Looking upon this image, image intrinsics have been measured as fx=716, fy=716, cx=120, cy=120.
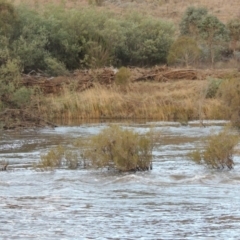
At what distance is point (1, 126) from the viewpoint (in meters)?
23.8

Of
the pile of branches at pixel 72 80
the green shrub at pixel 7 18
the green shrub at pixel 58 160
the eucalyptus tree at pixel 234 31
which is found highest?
the green shrub at pixel 7 18

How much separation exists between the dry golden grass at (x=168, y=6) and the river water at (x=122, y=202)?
43484 mm

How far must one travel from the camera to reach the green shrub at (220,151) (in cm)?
1528

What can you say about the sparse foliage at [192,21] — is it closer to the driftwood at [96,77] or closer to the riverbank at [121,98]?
the driftwood at [96,77]

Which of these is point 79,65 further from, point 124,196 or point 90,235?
point 90,235

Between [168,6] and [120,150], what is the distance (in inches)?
2003

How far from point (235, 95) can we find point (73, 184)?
7.72 metres

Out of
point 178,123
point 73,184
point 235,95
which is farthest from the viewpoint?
point 178,123

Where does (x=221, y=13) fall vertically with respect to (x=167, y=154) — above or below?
above

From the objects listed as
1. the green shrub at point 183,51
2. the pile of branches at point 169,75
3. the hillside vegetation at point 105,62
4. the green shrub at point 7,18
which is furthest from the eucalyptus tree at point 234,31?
the green shrub at point 7,18

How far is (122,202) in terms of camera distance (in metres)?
12.3

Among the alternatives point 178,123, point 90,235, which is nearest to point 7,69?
point 178,123

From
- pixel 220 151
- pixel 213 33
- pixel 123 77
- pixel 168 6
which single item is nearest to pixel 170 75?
pixel 123 77

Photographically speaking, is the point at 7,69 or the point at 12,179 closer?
the point at 12,179
